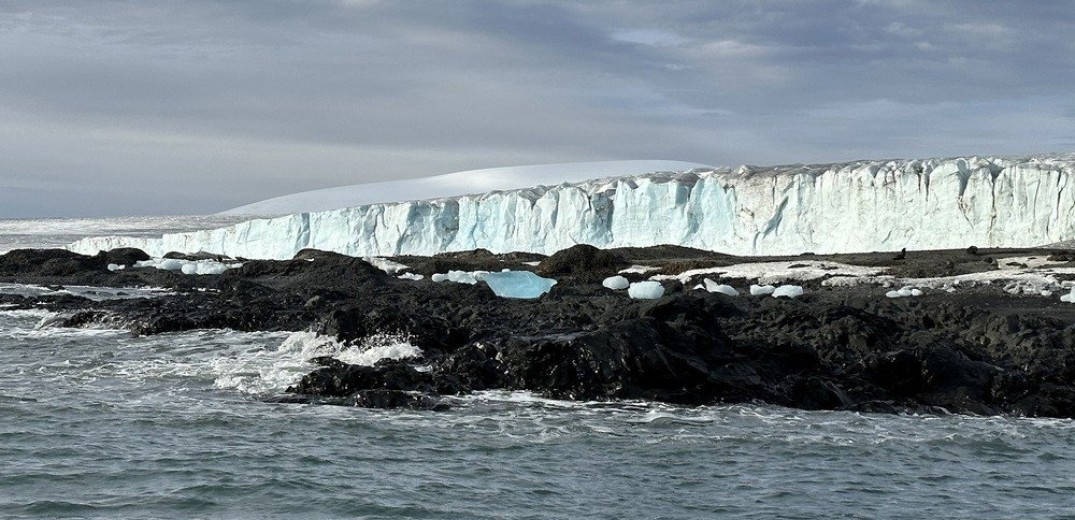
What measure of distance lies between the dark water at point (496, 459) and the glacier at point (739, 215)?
1159 inches

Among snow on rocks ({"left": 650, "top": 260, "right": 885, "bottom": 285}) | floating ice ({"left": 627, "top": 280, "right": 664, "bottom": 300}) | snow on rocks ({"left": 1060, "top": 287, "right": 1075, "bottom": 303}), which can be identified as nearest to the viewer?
snow on rocks ({"left": 1060, "top": 287, "right": 1075, "bottom": 303})

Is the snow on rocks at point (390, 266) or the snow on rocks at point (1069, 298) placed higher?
the snow on rocks at point (1069, 298)

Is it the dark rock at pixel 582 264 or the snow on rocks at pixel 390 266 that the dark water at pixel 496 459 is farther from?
the snow on rocks at pixel 390 266

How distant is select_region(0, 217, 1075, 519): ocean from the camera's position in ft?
23.3

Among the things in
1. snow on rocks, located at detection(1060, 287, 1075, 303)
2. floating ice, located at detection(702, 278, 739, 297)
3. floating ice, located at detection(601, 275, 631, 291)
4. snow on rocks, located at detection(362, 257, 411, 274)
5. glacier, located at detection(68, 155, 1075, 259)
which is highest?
glacier, located at detection(68, 155, 1075, 259)

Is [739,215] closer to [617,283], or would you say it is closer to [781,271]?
[781,271]

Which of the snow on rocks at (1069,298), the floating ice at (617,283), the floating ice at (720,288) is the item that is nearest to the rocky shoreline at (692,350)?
the snow on rocks at (1069,298)

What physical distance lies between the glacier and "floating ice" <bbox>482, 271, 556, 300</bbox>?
1733 cm

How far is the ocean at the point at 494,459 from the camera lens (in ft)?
23.3

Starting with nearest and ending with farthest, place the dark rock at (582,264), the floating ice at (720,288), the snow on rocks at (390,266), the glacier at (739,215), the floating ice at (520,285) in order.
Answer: the floating ice at (720,288), the floating ice at (520,285), the dark rock at (582,264), the snow on rocks at (390,266), the glacier at (739,215)

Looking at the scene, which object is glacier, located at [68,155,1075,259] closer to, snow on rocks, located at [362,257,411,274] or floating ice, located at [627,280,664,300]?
snow on rocks, located at [362,257,411,274]

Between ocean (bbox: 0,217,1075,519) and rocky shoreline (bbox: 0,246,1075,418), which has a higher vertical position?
rocky shoreline (bbox: 0,246,1075,418)

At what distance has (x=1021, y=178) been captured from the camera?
36.8 m

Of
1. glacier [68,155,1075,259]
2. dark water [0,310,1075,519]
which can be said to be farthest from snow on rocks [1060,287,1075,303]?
glacier [68,155,1075,259]
